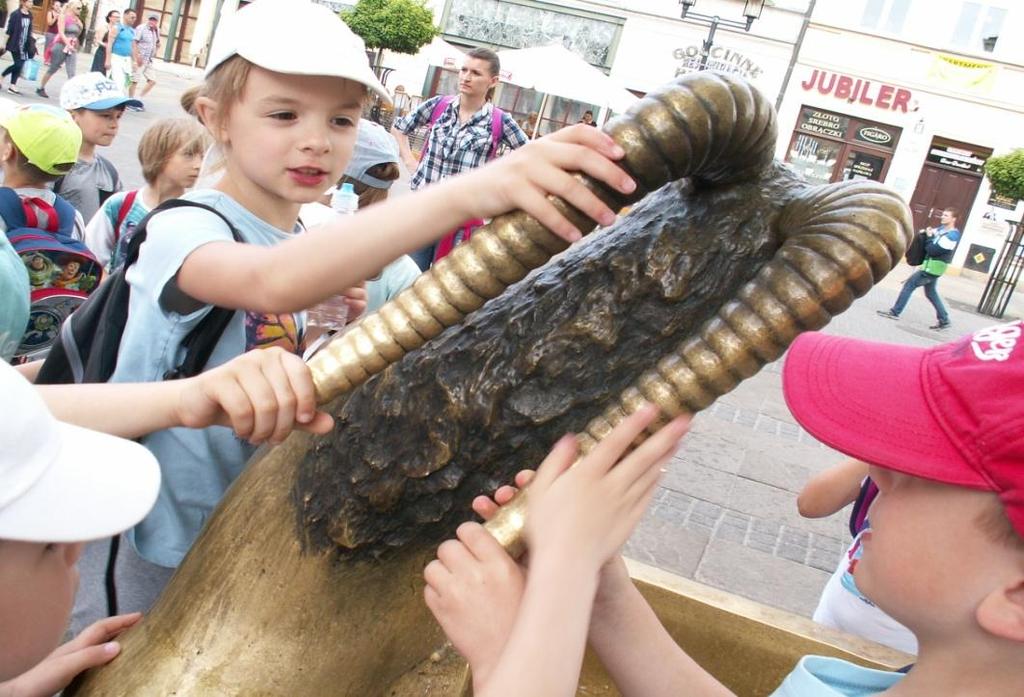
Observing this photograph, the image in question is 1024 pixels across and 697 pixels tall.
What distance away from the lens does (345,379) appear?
108cm

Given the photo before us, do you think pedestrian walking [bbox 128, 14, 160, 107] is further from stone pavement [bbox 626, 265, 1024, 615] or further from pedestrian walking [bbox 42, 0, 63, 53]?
stone pavement [bbox 626, 265, 1024, 615]

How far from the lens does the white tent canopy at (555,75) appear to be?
13.8 metres

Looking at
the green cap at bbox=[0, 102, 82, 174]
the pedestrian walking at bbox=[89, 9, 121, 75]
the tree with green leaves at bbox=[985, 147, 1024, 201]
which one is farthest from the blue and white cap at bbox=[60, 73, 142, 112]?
the tree with green leaves at bbox=[985, 147, 1024, 201]

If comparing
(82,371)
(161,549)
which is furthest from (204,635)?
(82,371)

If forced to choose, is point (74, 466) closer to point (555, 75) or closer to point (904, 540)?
point (904, 540)

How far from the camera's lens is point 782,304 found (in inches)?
40.2

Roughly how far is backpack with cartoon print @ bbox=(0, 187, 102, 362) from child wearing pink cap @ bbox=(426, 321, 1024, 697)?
2.18 metres

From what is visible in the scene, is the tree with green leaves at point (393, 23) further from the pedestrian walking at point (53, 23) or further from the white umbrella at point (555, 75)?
the white umbrella at point (555, 75)

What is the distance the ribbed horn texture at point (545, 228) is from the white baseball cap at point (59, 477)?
0.77ft

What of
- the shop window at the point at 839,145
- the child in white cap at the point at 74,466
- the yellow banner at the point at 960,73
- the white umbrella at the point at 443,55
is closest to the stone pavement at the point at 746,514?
the child in white cap at the point at 74,466

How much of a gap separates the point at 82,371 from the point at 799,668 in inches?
48.0

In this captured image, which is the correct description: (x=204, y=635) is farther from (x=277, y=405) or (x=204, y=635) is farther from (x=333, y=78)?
(x=333, y=78)

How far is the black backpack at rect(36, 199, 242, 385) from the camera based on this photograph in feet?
4.69

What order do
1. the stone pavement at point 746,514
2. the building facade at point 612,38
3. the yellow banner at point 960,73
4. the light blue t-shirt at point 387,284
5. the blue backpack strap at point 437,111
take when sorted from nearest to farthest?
the light blue t-shirt at point 387,284 → the stone pavement at point 746,514 → the blue backpack strap at point 437,111 → the yellow banner at point 960,73 → the building facade at point 612,38
